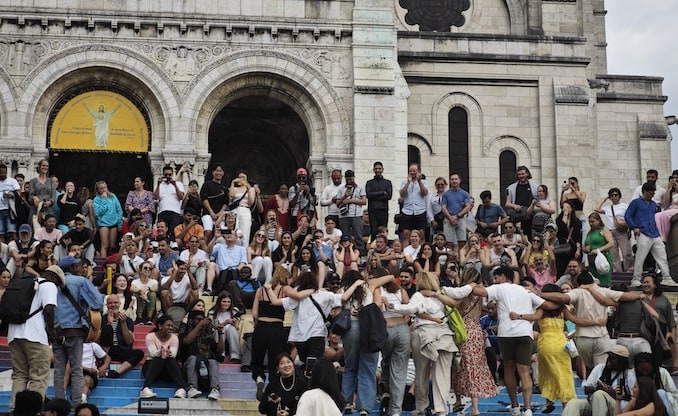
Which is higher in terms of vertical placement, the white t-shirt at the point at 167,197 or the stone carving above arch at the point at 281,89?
the stone carving above arch at the point at 281,89

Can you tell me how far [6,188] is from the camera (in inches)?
1016

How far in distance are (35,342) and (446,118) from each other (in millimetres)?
19264

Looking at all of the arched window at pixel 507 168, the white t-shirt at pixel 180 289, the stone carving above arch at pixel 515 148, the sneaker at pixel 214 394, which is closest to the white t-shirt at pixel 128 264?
the white t-shirt at pixel 180 289

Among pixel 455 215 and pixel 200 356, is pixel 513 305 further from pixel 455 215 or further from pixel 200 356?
pixel 455 215

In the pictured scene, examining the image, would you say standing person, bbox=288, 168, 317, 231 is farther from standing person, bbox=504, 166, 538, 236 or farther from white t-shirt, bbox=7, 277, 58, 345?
white t-shirt, bbox=7, 277, 58, 345

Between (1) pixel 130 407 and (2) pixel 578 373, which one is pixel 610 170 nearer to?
(2) pixel 578 373

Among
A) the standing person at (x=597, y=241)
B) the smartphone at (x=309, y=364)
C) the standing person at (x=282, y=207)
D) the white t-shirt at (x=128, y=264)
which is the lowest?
the smartphone at (x=309, y=364)

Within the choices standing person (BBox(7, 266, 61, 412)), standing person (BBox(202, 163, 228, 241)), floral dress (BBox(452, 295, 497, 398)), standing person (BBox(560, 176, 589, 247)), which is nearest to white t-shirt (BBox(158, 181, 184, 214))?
standing person (BBox(202, 163, 228, 241))

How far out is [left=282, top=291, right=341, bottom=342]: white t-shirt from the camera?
1870cm

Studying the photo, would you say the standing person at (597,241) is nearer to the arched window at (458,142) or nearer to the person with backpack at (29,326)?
the arched window at (458,142)

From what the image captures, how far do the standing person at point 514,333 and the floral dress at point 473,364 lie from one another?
0.32 meters


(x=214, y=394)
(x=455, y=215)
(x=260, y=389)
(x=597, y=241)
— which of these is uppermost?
(x=455, y=215)

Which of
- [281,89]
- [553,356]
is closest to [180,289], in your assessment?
[553,356]

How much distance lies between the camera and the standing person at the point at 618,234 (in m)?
25.9
